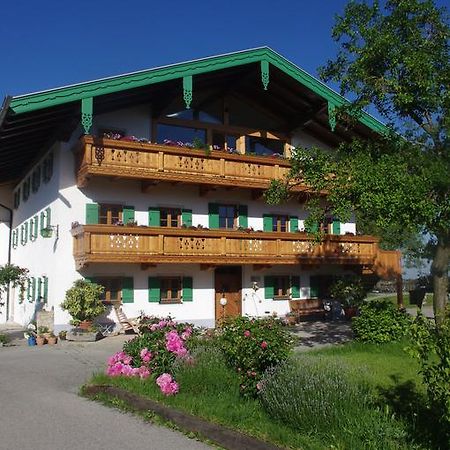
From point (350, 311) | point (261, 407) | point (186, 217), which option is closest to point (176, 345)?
point (261, 407)

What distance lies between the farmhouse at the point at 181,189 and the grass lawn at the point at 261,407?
29.6 ft

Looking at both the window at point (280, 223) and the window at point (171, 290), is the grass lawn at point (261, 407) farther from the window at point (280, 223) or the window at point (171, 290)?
the window at point (280, 223)

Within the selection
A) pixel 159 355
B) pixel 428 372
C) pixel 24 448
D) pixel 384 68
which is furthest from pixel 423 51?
pixel 24 448

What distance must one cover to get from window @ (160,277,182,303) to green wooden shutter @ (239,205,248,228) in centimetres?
360

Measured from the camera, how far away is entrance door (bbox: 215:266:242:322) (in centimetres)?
2412

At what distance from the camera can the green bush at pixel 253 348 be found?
26.7ft

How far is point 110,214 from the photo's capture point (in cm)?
2181

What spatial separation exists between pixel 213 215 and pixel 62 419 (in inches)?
632

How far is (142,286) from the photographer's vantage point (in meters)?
22.1

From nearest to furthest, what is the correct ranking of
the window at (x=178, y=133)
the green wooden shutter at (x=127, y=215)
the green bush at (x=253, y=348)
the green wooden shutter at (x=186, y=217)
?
the green bush at (x=253, y=348), the green wooden shutter at (x=127, y=215), the green wooden shutter at (x=186, y=217), the window at (x=178, y=133)

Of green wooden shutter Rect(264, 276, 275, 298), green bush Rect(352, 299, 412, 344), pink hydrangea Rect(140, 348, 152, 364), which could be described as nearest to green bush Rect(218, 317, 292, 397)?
pink hydrangea Rect(140, 348, 152, 364)

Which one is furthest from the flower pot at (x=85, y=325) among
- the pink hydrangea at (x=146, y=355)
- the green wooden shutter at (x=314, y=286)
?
the pink hydrangea at (x=146, y=355)

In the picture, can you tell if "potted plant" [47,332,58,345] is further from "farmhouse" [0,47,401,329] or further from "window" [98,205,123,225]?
"window" [98,205,123,225]

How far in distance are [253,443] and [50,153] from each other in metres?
19.1
